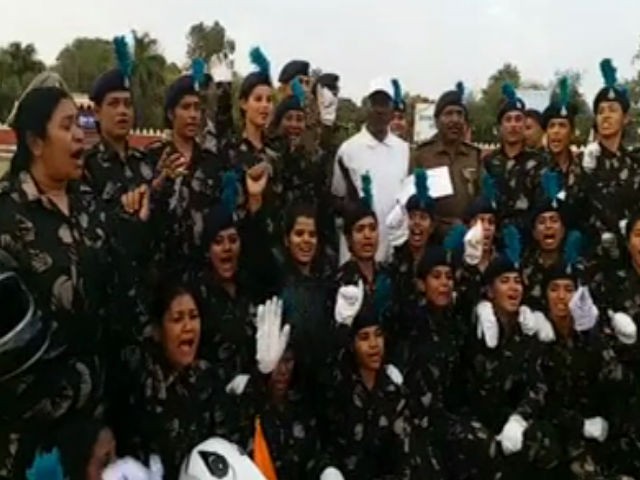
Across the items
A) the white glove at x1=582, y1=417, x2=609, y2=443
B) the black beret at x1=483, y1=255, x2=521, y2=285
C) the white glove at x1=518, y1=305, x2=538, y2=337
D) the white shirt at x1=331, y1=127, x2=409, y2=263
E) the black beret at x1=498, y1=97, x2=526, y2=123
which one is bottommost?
the white glove at x1=582, y1=417, x2=609, y2=443

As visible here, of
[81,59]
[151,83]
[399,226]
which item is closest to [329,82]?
[399,226]

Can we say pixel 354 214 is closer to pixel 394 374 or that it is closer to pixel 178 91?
pixel 394 374

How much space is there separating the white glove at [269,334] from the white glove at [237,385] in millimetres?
114

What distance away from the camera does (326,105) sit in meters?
6.74

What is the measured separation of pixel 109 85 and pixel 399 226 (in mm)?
1776

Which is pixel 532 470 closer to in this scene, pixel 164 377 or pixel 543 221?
pixel 543 221

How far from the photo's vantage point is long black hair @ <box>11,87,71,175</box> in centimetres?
379

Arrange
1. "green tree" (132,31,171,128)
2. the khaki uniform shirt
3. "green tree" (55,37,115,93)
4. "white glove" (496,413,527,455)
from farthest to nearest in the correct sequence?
"green tree" (55,37,115,93)
"green tree" (132,31,171,128)
the khaki uniform shirt
"white glove" (496,413,527,455)

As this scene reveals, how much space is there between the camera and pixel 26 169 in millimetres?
3840

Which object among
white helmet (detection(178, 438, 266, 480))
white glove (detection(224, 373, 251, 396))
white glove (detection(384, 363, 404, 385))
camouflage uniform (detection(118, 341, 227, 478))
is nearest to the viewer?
white helmet (detection(178, 438, 266, 480))

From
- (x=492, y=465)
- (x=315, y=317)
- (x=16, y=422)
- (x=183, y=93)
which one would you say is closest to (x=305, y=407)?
(x=315, y=317)

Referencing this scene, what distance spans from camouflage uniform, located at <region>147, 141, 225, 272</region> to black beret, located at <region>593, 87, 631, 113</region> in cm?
239

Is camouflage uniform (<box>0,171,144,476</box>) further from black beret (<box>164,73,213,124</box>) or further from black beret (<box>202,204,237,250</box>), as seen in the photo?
black beret (<box>164,73,213,124</box>)

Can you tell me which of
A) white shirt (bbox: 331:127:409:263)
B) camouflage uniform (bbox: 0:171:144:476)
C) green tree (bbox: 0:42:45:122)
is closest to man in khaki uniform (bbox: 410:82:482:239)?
white shirt (bbox: 331:127:409:263)
